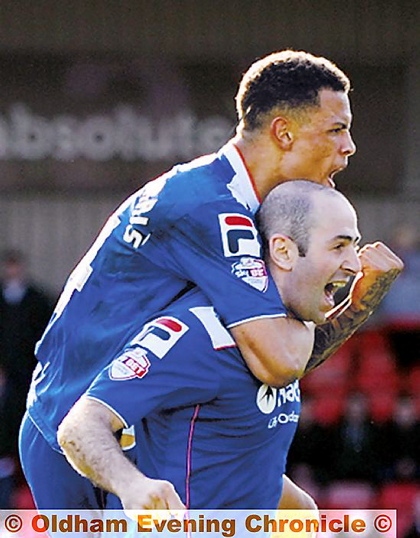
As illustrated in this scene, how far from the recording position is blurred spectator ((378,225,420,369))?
10.6m

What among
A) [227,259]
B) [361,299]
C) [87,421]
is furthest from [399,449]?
[87,421]

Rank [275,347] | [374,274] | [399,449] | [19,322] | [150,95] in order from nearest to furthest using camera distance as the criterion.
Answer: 1. [275,347]
2. [374,274]
3. [399,449]
4. [19,322]
5. [150,95]

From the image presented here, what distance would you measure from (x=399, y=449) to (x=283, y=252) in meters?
6.72

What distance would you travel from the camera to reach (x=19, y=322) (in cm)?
1023

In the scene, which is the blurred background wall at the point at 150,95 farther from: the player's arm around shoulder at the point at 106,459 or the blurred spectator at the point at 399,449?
the player's arm around shoulder at the point at 106,459

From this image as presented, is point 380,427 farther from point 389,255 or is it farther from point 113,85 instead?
point 389,255

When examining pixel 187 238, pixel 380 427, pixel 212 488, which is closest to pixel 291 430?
pixel 212 488

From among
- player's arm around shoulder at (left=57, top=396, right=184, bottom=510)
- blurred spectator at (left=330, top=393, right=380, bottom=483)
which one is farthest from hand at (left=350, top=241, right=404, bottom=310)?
blurred spectator at (left=330, top=393, right=380, bottom=483)

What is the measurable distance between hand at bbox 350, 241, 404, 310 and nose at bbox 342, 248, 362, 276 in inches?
12.5

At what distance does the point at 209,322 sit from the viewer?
362 centimetres

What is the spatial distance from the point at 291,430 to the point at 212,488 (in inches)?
12.9

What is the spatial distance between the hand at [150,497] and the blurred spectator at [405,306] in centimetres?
742

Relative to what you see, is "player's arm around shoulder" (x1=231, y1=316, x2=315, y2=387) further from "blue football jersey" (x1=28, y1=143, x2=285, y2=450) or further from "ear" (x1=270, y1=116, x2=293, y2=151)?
"ear" (x1=270, y1=116, x2=293, y2=151)

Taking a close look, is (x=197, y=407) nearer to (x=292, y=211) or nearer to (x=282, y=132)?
(x=292, y=211)
